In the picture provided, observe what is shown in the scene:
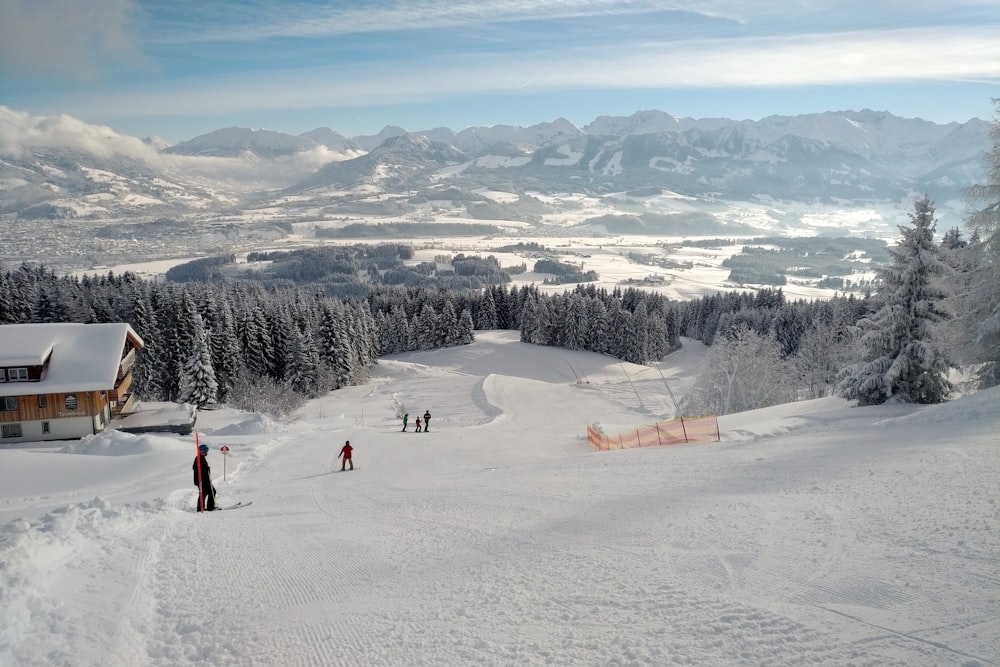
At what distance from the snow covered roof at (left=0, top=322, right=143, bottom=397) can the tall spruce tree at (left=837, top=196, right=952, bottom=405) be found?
37.4 metres

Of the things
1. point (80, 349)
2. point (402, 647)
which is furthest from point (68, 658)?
point (80, 349)

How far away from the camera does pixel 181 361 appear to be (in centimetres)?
5131

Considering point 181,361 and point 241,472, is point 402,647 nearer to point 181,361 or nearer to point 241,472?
point 241,472

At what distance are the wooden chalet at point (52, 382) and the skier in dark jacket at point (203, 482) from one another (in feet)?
72.9

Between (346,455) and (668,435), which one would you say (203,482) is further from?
(668,435)

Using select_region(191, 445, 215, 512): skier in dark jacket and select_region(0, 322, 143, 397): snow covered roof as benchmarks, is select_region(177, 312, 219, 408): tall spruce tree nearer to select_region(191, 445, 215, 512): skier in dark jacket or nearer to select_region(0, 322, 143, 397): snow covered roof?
select_region(0, 322, 143, 397): snow covered roof

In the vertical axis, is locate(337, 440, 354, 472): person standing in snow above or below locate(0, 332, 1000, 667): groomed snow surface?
below

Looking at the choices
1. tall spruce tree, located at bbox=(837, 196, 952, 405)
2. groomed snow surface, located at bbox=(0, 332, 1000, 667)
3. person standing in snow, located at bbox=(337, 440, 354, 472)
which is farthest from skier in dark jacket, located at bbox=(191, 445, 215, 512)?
tall spruce tree, located at bbox=(837, 196, 952, 405)

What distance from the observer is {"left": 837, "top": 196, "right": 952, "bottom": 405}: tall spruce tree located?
74.8 ft

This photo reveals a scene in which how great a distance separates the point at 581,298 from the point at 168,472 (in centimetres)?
7399

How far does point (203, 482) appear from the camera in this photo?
13.7 m

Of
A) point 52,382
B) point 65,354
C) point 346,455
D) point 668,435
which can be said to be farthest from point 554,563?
point 65,354

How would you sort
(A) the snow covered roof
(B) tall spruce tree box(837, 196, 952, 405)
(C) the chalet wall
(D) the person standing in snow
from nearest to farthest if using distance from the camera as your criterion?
(D) the person standing in snow, (B) tall spruce tree box(837, 196, 952, 405), (A) the snow covered roof, (C) the chalet wall

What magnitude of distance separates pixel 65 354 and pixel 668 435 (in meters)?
32.8
